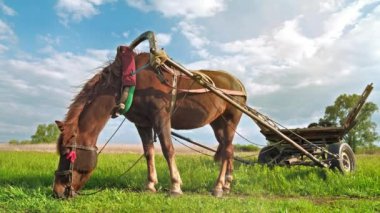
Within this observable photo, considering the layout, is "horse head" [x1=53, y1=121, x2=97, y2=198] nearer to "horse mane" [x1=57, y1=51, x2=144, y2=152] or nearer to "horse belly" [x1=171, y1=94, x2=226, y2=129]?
"horse mane" [x1=57, y1=51, x2=144, y2=152]

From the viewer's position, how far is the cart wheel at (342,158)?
27.9 ft

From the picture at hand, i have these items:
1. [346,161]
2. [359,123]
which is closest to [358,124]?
[359,123]

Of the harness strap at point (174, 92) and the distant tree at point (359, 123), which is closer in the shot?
the harness strap at point (174, 92)

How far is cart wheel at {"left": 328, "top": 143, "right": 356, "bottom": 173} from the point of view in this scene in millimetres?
8516

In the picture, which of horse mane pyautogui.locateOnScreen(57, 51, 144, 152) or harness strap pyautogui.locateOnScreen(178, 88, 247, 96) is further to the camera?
harness strap pyautogui.locateOnScreen(178, 88, 247, 96)

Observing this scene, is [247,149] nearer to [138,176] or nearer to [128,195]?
[138,176]

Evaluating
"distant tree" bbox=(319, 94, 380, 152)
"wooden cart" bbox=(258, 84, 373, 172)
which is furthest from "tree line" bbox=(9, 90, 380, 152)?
"wooden cart" bbox=(258, 84, 373, 172)

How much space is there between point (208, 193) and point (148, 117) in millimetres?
1859

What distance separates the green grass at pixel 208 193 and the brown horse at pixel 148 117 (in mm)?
404

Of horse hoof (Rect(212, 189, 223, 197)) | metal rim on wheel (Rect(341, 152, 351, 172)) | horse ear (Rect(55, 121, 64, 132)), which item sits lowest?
horse hoof (Rect(212, 189, 223, 197))

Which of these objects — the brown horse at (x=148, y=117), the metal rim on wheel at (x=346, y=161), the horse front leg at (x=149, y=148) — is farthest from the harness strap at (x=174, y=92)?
the metal rim on wheel at (x=346, y=161)

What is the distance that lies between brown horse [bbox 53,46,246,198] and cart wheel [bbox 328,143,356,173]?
2.41 metres

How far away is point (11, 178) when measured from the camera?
8.58m

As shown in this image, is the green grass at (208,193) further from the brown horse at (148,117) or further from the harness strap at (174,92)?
the harness strap at (174,92)
